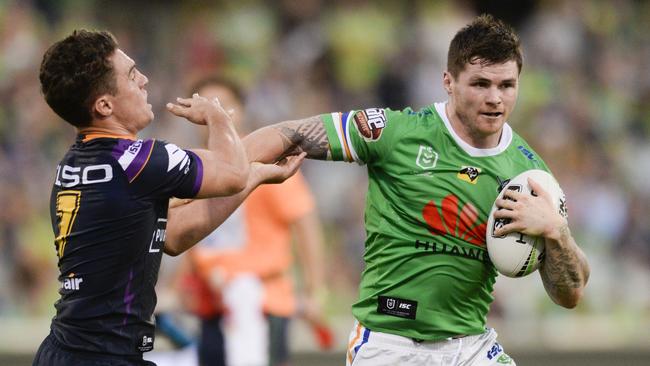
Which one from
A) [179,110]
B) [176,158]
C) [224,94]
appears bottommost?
[176,158]

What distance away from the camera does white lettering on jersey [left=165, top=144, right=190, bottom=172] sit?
4.25 m

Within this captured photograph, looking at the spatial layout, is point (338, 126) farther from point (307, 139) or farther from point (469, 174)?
point (469, 174)

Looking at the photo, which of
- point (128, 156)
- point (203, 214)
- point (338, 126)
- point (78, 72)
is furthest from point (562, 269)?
point (78, 72)

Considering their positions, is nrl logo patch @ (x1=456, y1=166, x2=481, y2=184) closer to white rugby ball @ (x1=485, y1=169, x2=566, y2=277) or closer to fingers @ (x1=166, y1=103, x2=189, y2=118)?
white rugby ball @ (x1=485, y1=169, x2=566, y2=277)

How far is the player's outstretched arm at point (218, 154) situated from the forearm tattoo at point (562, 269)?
139 cm

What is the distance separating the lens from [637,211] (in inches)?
502

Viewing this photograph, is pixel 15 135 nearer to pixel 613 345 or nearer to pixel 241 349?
pixel 241 349

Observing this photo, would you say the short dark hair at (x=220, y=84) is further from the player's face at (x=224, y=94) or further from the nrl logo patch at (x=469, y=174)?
the nrl logo patch at (x=469, y=174)

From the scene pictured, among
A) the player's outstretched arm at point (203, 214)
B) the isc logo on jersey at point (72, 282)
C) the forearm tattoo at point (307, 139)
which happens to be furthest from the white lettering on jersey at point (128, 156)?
the forearm tattoo at point (307, 139)

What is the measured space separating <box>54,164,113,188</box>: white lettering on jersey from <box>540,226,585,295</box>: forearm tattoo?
191 cm

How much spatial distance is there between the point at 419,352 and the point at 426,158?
2.85 feet

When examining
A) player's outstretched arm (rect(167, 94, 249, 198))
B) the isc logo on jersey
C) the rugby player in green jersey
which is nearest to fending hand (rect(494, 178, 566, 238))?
the rugby player in green jersey

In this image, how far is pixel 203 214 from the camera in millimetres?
4805

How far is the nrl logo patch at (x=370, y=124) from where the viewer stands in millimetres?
4977
